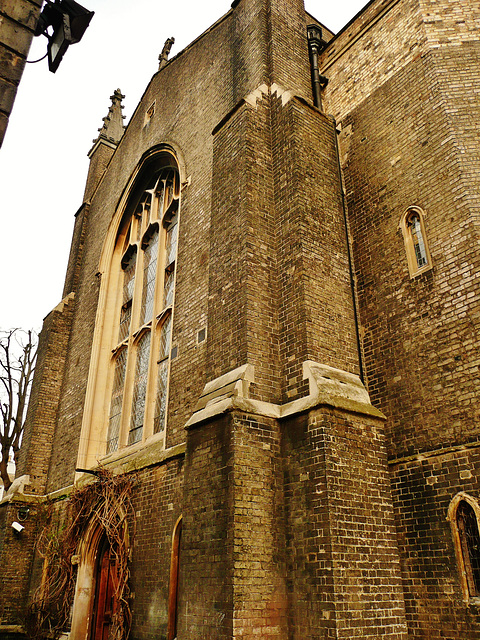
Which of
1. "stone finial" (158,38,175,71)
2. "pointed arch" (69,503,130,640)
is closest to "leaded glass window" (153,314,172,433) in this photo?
"pointed arch" (69,503,130,640)

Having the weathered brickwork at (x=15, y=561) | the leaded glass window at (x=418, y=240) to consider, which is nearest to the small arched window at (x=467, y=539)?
the leaded glass window at (x=418, y=240)

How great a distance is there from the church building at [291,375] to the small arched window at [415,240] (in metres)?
0.03

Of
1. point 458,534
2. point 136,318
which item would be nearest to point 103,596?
point 136,318

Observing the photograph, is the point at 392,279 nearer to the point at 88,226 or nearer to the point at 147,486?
the point at 147,486

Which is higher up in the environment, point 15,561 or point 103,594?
point 15,561

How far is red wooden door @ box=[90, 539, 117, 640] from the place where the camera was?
30.2 ft

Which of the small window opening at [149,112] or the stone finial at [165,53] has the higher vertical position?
the stone finial at [165,53]

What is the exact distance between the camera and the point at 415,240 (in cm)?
724

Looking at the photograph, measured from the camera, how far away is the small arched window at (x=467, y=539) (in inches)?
210

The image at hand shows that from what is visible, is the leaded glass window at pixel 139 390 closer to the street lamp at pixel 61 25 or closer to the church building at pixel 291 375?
the church building at pixel 291 375

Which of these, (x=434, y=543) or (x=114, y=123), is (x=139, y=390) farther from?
(x=114, y=123)

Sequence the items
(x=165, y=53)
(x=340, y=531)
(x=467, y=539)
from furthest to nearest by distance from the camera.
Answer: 1. (x=165, y=53)
2. (x=467, y=539)
3. (x=340, y=531)

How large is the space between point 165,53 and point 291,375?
37.4 feet

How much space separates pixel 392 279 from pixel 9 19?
529cm
